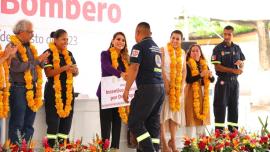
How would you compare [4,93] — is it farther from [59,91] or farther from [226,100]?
[226,100]

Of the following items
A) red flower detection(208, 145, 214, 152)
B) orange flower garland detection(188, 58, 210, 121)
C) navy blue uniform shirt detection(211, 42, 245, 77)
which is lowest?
red flower detection(208, 145, 214, 152)

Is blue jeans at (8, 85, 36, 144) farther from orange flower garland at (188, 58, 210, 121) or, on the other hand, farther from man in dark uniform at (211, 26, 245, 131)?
man in dark uniform at (211, 26, 245, 131)

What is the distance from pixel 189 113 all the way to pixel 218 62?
90 centimetres

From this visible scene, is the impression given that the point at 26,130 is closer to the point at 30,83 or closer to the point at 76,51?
the point at 30,83

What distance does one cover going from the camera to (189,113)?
6730 millimetres

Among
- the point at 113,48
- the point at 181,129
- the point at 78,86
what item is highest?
the point at 113,48

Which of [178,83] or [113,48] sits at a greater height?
[113,48]

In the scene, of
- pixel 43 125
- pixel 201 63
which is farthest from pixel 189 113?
pixel 43 125

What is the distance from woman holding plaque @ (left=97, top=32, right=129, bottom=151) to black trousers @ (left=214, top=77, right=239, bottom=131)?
169 cm

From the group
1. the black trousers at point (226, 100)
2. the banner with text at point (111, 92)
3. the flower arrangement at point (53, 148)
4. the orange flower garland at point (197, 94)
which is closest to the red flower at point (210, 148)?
the flower arrangement at point (53, 148)

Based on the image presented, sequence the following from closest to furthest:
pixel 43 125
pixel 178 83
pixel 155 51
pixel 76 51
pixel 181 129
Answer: pixel 155 51, pixel 43 125, pixel 178 83, pixel 181 129, pixel 76 51

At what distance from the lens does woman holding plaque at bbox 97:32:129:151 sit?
19.0ft

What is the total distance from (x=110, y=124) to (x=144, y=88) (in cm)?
78

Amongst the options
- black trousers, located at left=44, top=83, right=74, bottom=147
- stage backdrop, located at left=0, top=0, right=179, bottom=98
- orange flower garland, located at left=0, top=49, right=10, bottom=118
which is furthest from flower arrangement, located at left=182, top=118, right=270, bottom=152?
stage backdrop, located at left=0, top=0, right=179, bottom=98
